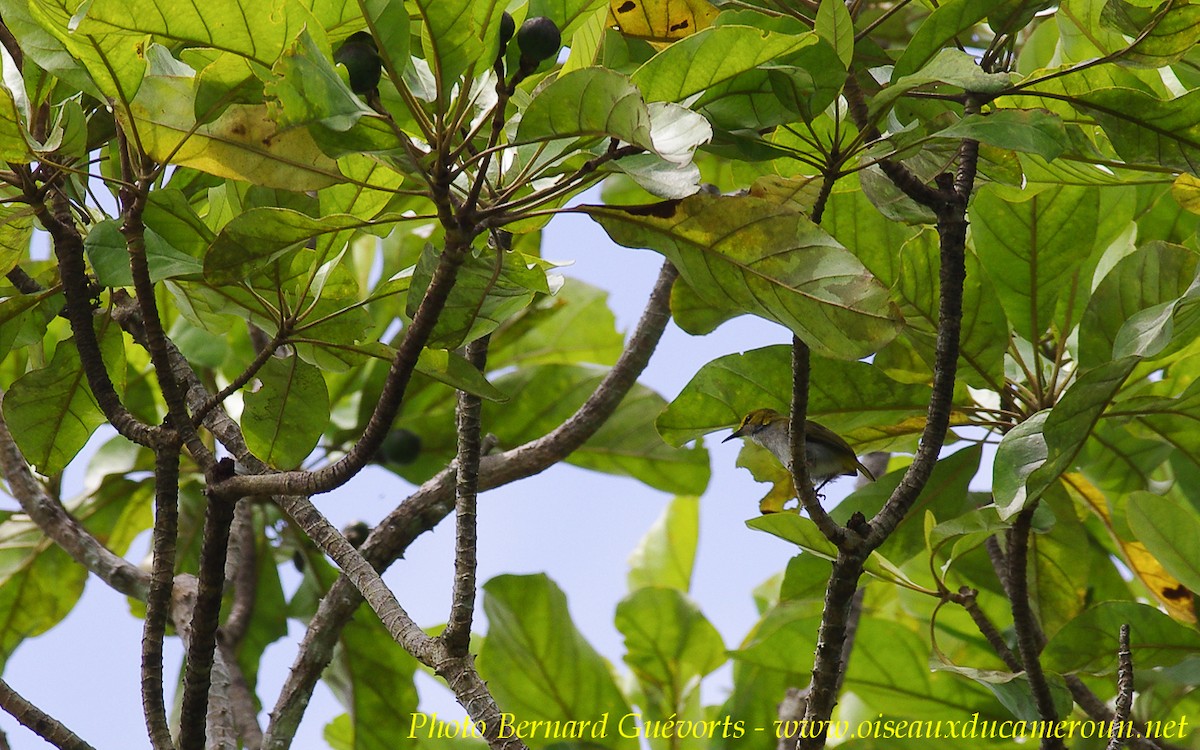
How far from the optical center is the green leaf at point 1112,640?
1.31 m

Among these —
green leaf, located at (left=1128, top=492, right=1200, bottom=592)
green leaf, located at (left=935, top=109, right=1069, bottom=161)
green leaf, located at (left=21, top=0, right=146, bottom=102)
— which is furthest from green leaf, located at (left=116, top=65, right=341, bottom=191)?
green leaf, located at (left=1128, top=492, right=1200, bottom=592)

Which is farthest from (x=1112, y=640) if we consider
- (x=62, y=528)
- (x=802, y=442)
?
(x=62, y=528)

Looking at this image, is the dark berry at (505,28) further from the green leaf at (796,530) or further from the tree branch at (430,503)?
the tree branch at (430,503)

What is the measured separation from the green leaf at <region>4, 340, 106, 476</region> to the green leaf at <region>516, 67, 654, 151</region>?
0.59 m

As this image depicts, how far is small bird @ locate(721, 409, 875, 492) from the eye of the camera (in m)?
1.12

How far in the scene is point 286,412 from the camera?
111 cm

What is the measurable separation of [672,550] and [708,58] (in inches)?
65.3

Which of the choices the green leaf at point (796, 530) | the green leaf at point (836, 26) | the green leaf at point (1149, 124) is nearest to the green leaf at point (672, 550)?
the green leaf at point (796, 530)

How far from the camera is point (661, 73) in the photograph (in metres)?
0.79

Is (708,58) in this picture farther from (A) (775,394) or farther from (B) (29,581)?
(B) (29,581)

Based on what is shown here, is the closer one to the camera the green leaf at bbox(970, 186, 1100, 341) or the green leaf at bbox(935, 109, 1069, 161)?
the green leaf at bbox(935, 109, 1069, 161)

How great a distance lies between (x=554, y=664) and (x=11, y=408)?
94 centimetres

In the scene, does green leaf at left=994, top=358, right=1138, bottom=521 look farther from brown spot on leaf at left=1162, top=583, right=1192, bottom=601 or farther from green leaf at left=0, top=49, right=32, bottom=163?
green leaf at left=0, top=49, right=32, bottom=163

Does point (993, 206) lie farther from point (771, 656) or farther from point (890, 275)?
point (771, 656)
